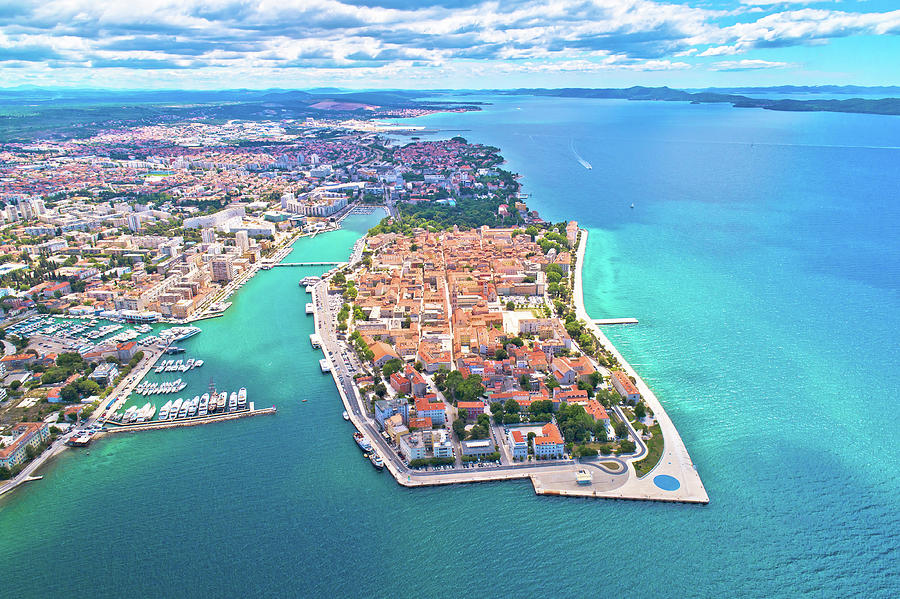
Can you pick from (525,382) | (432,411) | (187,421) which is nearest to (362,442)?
(432,411)

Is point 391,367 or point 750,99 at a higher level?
point 750,99

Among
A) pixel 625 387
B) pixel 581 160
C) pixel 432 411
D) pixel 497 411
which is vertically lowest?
pixel 497 411

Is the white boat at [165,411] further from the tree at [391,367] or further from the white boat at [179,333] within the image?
the tree at [391,367]

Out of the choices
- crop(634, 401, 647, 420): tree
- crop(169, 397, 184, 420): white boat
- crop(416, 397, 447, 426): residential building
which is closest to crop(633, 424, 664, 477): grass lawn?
crop(634, 401, 647, 420): tree

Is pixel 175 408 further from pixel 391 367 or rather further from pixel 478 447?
pixel 478 447

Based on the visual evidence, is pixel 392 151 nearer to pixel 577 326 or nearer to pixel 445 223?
pixel 445 223

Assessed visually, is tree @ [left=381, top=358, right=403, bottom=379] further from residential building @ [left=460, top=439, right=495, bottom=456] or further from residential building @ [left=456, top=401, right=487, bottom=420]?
residential building @ [left=460, top=439, right=495, bottom=456]
